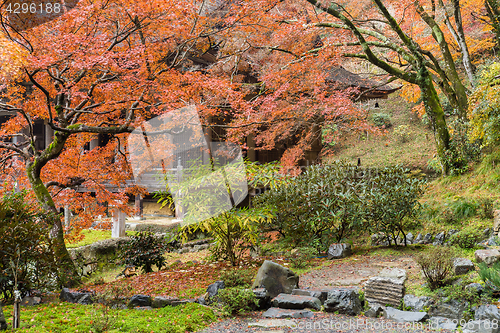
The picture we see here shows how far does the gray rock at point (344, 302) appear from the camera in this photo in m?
3.95

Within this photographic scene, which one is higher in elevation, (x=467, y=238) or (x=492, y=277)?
(x=492, y=277)

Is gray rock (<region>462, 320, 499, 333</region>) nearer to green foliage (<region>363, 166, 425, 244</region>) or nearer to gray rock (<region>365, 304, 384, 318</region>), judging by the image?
gray rock (<region>365, 304, 384, 318</region>)

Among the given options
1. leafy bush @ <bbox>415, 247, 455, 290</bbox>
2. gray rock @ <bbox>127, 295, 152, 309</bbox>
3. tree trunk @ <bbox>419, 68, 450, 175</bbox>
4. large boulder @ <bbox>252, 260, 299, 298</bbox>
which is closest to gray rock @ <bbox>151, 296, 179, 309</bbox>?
gray rock @ <bbox>127, 295, 152, 309</bbox>

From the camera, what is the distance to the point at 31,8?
6.61 meters

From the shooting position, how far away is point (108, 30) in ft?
22.8

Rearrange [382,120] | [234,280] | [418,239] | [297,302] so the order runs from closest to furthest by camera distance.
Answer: [297,302] → [234,280] → [418,239] → [382,120]

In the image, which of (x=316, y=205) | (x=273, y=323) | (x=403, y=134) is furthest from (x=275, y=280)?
(x=403, y=134)

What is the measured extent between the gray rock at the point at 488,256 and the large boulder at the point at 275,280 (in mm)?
2571

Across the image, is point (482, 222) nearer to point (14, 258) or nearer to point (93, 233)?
point (14, 258)

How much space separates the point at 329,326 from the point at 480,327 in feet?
4.50

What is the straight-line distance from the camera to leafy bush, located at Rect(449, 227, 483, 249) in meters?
6.22

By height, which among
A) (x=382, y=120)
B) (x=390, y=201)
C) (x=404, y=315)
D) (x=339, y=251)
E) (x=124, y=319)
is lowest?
(x=339, y=251)
